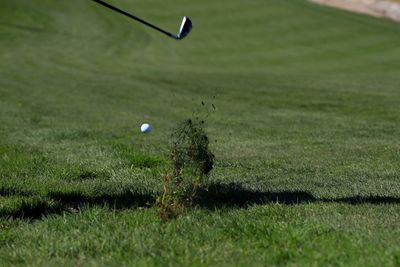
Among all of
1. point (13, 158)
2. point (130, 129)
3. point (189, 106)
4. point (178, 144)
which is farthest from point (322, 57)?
point (178, 144)

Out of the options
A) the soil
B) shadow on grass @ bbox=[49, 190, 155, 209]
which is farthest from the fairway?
the soil

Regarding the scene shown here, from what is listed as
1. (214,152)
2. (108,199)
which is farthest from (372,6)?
(108,199)

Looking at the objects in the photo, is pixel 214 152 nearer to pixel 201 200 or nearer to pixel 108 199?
pixel 108 199

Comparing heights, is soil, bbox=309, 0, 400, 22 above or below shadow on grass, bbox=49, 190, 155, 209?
above

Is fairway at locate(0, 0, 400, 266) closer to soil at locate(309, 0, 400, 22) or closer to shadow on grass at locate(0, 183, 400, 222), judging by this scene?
shadow on grass at locate(0, 183, 400, 222)

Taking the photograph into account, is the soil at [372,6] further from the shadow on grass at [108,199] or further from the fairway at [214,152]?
the shadow on grass at [108,199]

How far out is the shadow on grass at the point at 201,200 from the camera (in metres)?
7.26

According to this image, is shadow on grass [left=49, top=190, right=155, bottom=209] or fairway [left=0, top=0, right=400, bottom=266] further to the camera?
shadow on grass [left=49, top=190, right=155, bottom=209]

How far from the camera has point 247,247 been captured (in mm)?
5523

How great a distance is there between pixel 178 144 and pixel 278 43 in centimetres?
3932

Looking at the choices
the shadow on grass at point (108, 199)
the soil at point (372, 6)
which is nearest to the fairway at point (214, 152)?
the shadow on grass at point (108, 199)

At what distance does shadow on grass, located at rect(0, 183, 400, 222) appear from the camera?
23.8 ft

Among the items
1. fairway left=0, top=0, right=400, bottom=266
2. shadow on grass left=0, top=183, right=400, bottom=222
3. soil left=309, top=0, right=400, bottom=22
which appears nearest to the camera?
fairway left=0, top=0, right=400, bottom=266

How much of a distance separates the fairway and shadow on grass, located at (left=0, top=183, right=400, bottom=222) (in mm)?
26
